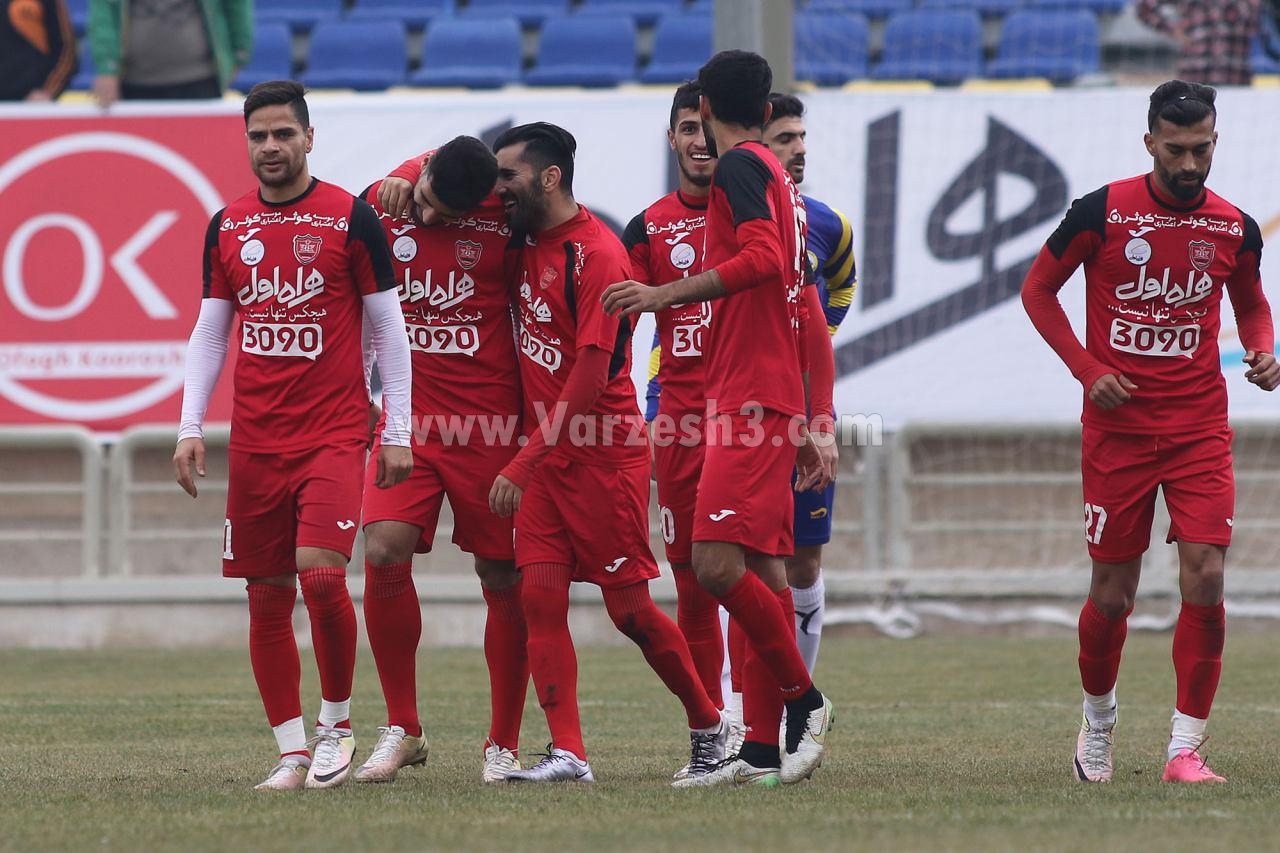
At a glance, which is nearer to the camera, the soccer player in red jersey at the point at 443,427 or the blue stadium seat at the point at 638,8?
the soccer player in red jersey at the point at 443,427

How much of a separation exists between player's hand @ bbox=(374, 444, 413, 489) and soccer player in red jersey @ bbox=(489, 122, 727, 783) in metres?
0.41

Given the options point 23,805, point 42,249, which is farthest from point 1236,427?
point 23,805

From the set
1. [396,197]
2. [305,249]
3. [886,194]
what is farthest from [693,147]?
[886,194]

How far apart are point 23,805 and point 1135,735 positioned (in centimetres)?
435

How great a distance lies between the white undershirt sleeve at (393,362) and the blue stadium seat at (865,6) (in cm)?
973

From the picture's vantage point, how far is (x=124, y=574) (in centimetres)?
1250

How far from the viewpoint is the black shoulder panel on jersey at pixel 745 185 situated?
5.55 meters

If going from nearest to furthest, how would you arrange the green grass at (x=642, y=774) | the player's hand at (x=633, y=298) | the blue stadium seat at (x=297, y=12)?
1. the green grass at (x=642, y=774)
2. the player's hand at (x=633, y=298)
3. the blue stadium seat at (x=297, y=12)

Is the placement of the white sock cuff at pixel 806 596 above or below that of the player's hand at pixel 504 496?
below

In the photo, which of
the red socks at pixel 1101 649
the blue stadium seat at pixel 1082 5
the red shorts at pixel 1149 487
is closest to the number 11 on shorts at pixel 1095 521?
the red shorts at pixel 1149 487

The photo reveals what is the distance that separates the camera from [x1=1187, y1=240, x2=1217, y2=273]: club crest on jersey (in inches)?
241

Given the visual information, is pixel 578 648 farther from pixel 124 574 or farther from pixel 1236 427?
pixel 1236 427

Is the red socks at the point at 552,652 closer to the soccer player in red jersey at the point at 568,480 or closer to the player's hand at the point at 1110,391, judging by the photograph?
the soccer player in red jersey at the point at 568,480

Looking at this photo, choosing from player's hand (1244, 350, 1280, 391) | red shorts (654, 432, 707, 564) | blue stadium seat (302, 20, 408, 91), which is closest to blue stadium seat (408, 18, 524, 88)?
blue stadium seat (302, 20, 408, 91)
